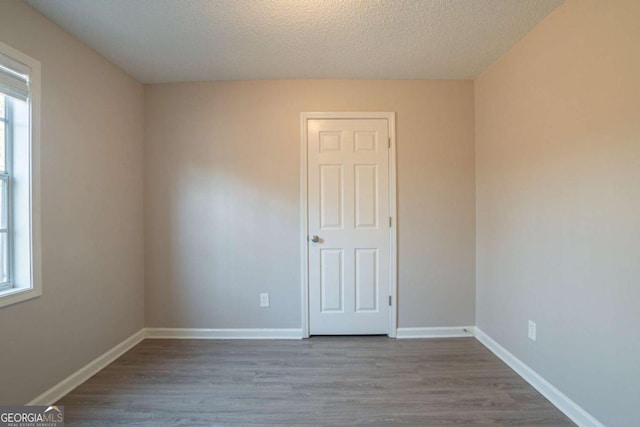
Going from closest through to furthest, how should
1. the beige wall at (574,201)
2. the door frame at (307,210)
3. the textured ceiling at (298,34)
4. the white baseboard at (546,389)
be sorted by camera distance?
the beige wall at (574,201)
the white baseboard at (546,389)
the textured ceiling at (298,34)
the door frame at (307,210)

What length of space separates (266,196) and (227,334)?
1353mm

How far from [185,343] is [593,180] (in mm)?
3198

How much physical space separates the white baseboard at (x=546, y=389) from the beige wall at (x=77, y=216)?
3.13m

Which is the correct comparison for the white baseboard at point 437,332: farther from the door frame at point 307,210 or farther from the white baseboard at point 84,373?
the white baseboard at point 84,373

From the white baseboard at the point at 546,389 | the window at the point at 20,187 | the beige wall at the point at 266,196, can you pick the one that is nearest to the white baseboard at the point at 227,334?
the beige wall at the point at 266,196

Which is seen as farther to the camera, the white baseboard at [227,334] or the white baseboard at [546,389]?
the white baseboard at [227,334]

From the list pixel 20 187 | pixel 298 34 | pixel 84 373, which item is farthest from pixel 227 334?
pixel 298 34

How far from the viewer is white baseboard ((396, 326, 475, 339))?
2.65m

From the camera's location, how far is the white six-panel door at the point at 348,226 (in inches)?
104

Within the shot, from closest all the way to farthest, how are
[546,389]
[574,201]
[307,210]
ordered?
[574,201] → [546,389] → [307,210]

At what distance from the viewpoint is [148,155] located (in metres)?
2.68

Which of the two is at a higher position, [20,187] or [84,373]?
[20,187]

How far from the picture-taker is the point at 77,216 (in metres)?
1.98

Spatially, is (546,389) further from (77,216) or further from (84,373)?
(77,216)
